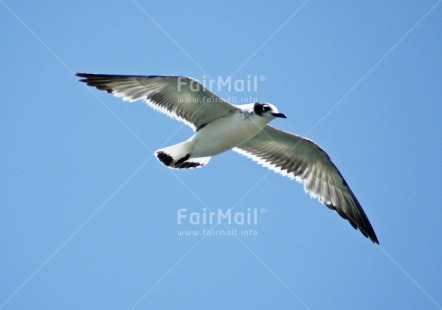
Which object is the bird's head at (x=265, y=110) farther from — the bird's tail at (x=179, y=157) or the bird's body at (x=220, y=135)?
the bird's tail at (x=179, y=157)

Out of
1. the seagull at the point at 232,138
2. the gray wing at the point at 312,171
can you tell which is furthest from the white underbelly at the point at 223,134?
the gray wing at the point at 312,171

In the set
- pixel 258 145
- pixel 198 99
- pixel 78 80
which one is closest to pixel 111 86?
pixel 78 80

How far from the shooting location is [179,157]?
9.88 metres

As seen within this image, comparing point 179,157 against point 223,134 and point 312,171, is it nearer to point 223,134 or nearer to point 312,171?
point 223,134

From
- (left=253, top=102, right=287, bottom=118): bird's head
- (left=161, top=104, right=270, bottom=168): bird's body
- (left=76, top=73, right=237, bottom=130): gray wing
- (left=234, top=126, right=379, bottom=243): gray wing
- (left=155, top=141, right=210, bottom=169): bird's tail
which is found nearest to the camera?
(left=253, top=102, right=287, bottom=118): bird's head

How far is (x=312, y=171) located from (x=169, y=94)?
2.66 meters

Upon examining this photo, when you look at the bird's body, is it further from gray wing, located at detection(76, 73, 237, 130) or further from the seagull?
gray wing, located at detection(76, 73, 237, 130)

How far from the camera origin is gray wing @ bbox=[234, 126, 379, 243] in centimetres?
1066

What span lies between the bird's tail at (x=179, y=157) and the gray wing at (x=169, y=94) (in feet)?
1.28

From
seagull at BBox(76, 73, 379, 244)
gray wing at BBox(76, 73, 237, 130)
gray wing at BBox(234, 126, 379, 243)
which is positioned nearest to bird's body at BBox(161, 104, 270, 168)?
seagull at BBox(76, 73, 379, 244)

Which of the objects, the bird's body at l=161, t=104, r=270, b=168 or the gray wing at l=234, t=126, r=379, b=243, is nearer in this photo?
the bird's body at l=161, t=104, r=270, b=168

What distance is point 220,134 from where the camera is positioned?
31.2 ft

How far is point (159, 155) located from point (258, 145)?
1650mm

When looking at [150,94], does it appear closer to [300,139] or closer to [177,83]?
[177,83]
